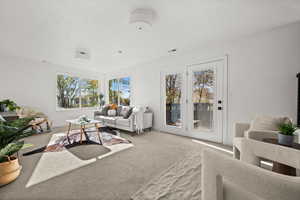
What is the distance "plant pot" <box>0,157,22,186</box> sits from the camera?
154 cm

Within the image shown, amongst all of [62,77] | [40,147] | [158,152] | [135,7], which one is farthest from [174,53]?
[62,77]

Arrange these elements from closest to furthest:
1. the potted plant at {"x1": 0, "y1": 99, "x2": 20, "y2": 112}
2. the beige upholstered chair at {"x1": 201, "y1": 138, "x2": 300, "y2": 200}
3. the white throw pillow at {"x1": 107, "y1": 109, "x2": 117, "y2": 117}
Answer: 1. the beige upholstered chair at {"x1": 201, "y1": 138, "x2": 300, "y2": 200}
2. the potted plant at {"x1": 0, "y1": 99, "x2": 20, "y2": 112}
3. the white throw pillow at {"x1": 107, "y1": 109, "x2": 117, "y2": 117}

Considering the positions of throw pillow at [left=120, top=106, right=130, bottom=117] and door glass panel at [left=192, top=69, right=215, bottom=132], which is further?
throw pillow at [left=120, top=106, right=130, bottom=117]

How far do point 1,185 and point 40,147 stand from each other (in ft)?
4.39

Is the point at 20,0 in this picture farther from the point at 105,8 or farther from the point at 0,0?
the point at 105,8

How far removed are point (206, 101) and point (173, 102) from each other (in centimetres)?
99

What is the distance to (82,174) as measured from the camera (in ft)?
5.84

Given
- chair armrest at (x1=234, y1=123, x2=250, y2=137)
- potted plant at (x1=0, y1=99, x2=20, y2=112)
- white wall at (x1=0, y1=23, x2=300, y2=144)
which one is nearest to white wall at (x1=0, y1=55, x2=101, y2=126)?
white wall at (x1=0, y1=23, x2=300, y2=144)

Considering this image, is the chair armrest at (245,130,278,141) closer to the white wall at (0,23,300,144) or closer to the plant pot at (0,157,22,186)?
the white wall at (0,23,300,144)

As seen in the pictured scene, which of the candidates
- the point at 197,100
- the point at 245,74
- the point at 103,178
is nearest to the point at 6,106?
the point at 103,178

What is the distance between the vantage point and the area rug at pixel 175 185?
138 centimetres

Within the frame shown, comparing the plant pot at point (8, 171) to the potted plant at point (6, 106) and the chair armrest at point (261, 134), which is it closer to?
the potted plant at point (6, 106)

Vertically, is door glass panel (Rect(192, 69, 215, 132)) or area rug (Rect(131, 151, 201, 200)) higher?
door glass panel (Rect(192, 69, 215, 132))

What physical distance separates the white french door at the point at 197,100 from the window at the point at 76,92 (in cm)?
373
